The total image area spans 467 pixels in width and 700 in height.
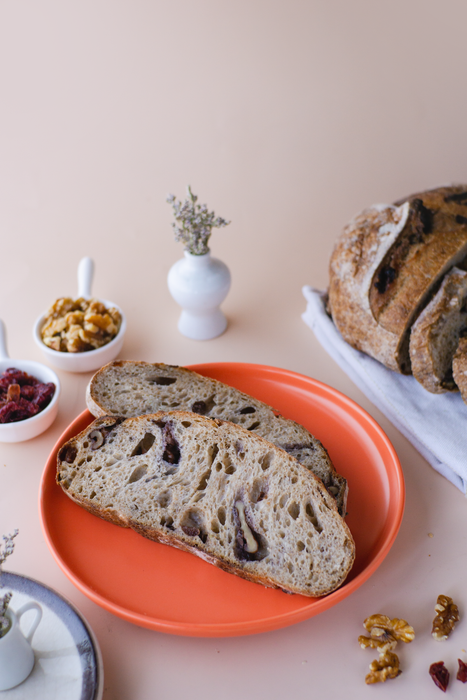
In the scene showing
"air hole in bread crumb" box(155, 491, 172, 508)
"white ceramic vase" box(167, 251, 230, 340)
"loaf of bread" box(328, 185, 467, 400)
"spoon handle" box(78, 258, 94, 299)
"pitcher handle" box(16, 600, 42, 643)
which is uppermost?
"loaf of bread" box(328, 185, 467, 400)

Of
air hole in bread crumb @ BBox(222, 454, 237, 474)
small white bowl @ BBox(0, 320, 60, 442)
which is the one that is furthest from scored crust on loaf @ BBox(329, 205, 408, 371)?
small white bowl @ BBox(0, 320, 60, 442)

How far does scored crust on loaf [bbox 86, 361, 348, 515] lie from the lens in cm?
203

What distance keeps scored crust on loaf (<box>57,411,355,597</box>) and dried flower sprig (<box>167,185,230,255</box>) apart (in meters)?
1.02

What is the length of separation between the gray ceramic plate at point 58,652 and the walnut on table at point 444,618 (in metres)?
0.98

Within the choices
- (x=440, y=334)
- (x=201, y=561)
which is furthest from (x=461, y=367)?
(x=201, y=561)

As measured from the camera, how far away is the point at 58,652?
1.45 metres

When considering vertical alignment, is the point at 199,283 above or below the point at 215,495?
above

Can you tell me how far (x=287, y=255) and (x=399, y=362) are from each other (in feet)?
4.53

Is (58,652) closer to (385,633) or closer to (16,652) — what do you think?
(16,652)

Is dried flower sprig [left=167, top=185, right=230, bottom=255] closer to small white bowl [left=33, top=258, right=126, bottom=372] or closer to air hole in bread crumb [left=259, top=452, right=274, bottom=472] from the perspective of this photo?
small white bowl [left=33, top=258, right=126, bottom=372]

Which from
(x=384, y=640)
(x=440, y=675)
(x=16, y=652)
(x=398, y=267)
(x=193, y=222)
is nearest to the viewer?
(x=16, y=652)

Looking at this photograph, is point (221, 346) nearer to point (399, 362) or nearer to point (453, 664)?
point (399, 362)

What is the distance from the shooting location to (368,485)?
2.00 metres

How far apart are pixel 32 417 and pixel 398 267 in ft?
5.40
